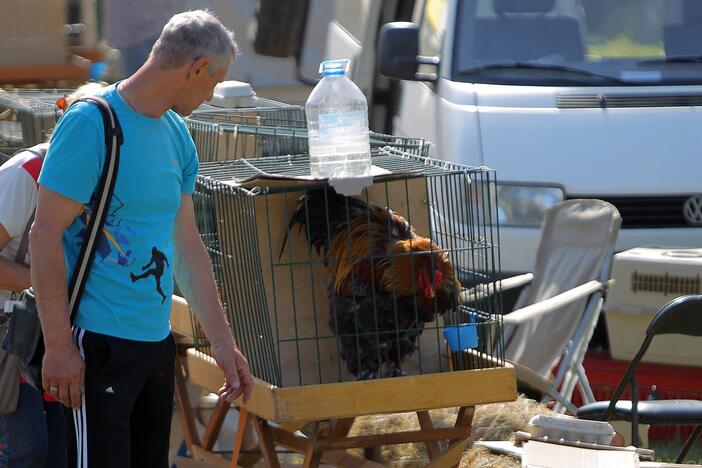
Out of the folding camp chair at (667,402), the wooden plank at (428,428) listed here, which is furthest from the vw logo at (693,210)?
the wooden plank at (428,428)

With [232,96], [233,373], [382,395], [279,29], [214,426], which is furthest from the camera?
[279,29]

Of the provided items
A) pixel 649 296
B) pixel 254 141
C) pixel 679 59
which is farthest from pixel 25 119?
pixel 679 59

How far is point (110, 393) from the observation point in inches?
118

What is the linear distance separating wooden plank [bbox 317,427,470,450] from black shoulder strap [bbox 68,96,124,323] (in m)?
1.20

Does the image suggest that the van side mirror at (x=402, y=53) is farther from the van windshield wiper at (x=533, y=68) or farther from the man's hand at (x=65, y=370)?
the man's hand at (x=65, y=370)

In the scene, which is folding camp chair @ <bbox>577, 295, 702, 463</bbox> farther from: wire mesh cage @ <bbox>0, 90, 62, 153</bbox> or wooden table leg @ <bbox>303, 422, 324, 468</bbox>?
wire mesh cage @ <bbox>0, 90, 62, 153</bbox>

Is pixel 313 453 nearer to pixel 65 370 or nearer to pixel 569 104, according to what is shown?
pixel 65 370

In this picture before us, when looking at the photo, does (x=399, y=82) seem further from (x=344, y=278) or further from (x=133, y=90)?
(x=133, y=90)

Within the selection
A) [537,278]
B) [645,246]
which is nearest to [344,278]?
[537,278]

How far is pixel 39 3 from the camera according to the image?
6984mm

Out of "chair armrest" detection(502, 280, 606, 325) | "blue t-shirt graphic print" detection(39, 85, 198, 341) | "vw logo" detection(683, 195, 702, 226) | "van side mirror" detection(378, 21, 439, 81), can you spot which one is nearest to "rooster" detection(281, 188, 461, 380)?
"blue t-shirt graphic print" detection(39, 85, 198, 341)

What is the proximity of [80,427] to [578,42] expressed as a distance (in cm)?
452

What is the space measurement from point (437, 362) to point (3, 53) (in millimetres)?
4108

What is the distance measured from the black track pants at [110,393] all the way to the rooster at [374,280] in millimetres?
751
